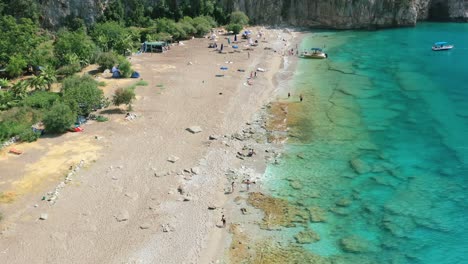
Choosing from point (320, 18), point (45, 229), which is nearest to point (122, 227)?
point (45, 229)

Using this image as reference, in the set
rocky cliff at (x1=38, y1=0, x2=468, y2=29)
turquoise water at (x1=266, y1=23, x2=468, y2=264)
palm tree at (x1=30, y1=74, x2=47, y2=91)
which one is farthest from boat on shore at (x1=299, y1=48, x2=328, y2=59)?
palm tree at (x1=30, y1=74, x2=47, y2=91)

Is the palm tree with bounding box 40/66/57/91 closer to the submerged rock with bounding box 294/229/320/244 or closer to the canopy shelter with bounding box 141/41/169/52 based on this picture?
the canopy shelter with bounding box 141/41/169/52

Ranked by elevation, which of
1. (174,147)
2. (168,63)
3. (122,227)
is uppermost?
(168,63)

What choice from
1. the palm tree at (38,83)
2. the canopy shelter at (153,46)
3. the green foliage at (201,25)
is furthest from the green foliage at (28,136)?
the green foliage at (201,25)

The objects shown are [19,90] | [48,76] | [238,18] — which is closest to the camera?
[19,90]

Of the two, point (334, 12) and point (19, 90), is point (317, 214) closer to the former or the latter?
point (19, 90)

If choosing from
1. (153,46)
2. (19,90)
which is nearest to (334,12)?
(153,46)

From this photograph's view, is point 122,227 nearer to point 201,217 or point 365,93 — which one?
point 201,217
